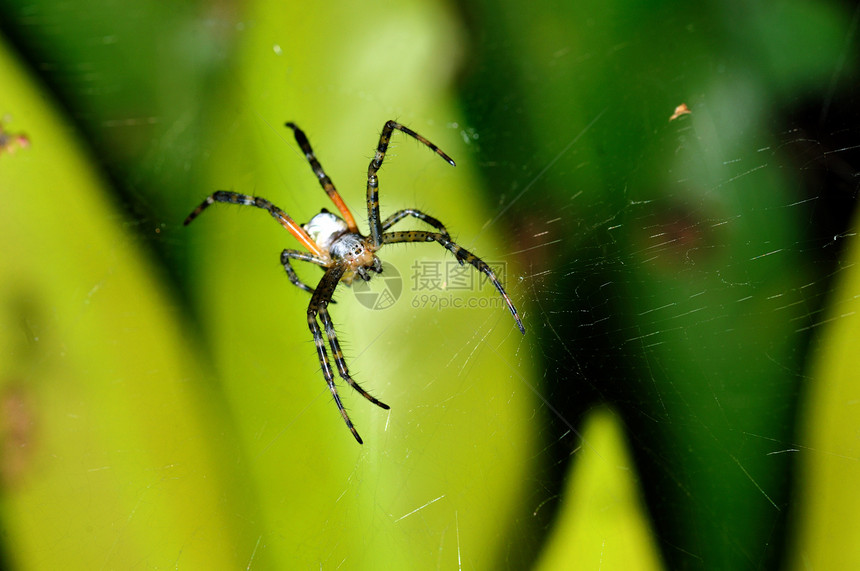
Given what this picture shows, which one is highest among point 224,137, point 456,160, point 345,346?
point 224,137

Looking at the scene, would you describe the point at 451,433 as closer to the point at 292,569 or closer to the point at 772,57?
the point at 292,569

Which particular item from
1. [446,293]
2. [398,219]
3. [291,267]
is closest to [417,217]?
[398,219]

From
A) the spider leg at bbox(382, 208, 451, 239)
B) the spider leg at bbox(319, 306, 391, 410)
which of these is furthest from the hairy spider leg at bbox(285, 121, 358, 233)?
the spider leg at bbox(319, 306, 391, 410)

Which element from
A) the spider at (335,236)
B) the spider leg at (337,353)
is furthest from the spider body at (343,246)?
the spider leg at (337,353)

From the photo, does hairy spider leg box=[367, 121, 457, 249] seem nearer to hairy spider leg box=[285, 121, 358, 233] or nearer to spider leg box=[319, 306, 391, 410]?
hairy spider leg box=[285, 121, 358, 233]

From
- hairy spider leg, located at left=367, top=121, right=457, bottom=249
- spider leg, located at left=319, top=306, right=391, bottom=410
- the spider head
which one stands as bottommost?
spider leg, located at left=319, top=306, right=391, bottom=410

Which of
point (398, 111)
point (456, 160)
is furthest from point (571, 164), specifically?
point (398, 111)
